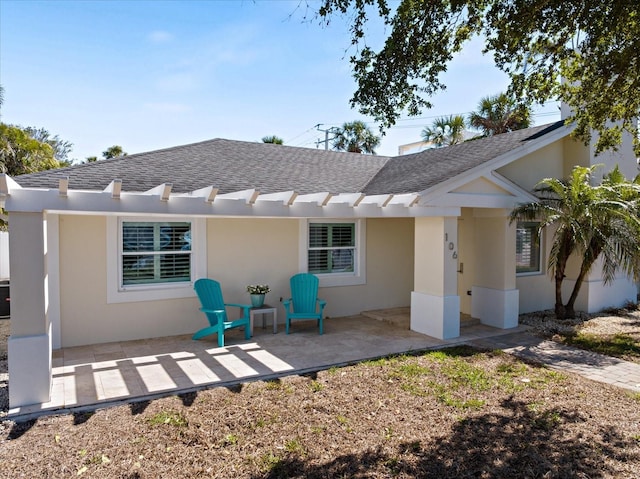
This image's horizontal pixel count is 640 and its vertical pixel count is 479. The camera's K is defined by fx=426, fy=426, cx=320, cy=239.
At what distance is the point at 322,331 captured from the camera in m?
8.80

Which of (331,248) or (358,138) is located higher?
(358,138)

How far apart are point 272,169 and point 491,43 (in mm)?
5655

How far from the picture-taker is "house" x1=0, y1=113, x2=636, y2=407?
18.0 feet

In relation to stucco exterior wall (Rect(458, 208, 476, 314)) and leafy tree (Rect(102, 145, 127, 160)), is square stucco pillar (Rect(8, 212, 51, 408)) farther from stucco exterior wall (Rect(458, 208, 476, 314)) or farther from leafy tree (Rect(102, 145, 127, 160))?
leafy tree (Rect(102, 145, 127, 160))

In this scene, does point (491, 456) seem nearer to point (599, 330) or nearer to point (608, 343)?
point (608, 343)

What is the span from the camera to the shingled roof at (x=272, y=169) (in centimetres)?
793

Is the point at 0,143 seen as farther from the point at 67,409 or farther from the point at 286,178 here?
the point at 67,409

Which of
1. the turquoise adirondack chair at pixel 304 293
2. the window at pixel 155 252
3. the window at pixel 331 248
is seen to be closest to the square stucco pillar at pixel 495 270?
the window at pixel 331 248

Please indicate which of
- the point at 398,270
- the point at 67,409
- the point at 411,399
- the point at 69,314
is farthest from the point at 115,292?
the point at 398,270

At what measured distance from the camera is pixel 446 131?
23.9 meters

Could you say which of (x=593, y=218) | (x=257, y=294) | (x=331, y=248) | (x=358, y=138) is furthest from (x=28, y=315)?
(x=358, y=138)

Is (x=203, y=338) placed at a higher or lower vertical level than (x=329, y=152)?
lower

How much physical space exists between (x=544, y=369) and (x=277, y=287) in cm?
547

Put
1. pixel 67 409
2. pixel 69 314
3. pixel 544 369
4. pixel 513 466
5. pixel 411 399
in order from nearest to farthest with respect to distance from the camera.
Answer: pixel 513 466 → pixel 67 409 → pixel 411 399 → pixel 544 369 → pixel 69 314
